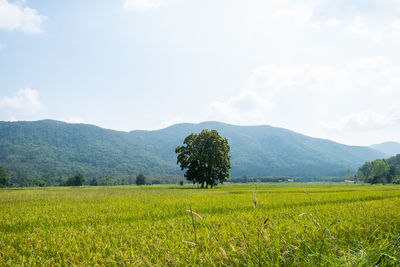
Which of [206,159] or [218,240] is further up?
[206,159]

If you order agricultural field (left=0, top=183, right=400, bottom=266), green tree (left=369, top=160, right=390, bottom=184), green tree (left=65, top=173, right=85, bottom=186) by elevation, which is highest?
agricultural field (left=0, top=183, right=400, bottom=266)

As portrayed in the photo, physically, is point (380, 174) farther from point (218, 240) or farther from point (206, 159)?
point (218, 240)

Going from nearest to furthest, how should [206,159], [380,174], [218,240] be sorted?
[218,240], [206,159], [380,174]

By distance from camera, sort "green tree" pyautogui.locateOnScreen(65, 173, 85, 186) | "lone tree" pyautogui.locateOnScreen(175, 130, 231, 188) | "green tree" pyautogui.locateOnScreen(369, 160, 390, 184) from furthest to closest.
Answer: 1. "green tree" pyautogui.locateOnScreen(65, 173, 85, 186)
2. "green tree" pyautogui.locateOnScreen(369, 160, 390, 184)
3. "lone tree" pyautogui.locateOnScreen(175, 130, 231, 188)

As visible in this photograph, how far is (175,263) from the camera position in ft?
9.06

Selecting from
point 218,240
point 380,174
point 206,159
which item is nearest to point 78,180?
point 206,159

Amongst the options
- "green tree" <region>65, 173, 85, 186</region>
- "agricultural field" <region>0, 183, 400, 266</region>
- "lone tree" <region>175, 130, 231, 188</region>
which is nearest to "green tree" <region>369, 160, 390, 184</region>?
"lone tree" <region>175, 130, 231, 188</region>

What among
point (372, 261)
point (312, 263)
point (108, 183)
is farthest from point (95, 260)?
point (108, 183)

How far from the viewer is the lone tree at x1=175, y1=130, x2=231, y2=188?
50.8m

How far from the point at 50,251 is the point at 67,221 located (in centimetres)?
458

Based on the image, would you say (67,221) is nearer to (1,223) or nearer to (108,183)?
(1,223)

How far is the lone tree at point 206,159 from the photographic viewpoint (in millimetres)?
50812

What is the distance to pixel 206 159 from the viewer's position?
5003 cm

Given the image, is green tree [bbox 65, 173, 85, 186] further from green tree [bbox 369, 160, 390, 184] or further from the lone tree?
green tree [bbox 369, 160, 390, 184]
